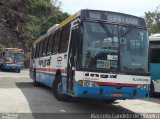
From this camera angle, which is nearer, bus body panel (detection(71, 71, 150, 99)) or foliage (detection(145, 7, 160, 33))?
bus body panel (detection(71, 71, 150, 99))

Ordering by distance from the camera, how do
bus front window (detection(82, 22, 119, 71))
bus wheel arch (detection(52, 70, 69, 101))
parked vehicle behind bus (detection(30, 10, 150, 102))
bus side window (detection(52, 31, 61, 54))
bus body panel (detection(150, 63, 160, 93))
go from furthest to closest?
1. bus body panel (detection(150, 63, 160, 93))
2. bus side window (detection(52, 31, 61, 54))
3. bus wheel arch (detection(52, 70, 69, 101))
4. bus front window (detection(82, 22, 119, 71))
5. parked vehicle behind bus (detection(30, 10, 150, 102))

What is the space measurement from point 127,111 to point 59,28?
4.47 m

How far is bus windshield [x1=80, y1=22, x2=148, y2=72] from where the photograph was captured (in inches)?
410

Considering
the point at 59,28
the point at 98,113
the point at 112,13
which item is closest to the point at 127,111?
the point at 98,113

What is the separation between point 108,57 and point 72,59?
1239mm

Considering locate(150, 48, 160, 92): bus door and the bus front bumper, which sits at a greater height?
locate(150, 48, 160, 92): bus door

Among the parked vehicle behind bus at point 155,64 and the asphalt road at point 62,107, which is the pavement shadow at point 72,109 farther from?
the parked vehicle behind bus at point 155,64

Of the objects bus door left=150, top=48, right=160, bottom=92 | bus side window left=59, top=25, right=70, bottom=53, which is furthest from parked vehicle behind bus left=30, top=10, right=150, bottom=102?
bus door left=150, top=48, right=160, bottom=92

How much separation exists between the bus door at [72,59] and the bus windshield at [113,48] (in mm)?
454

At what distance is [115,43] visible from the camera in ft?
34.9

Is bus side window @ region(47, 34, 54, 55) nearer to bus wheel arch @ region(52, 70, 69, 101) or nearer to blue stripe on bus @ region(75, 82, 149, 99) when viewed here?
bus wheel arch @ region(52, 70, 69, 101)

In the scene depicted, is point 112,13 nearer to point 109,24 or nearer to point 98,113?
point 109,24

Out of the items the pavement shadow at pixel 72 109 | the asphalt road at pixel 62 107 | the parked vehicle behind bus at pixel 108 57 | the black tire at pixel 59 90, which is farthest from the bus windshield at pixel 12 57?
the parked vehicle behind bus at pixel 108 57

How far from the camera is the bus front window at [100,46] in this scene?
10.4m
